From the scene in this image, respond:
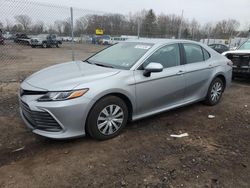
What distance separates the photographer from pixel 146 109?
13.6 feet

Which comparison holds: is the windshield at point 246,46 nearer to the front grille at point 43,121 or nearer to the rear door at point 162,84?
the rear door at point 162,84

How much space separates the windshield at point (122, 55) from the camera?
409cm

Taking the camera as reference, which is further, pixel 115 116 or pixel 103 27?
pixel 103 27

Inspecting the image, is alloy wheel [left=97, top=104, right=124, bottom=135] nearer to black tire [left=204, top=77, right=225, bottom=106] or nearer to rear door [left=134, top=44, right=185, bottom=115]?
rear door [left=134, top=44, right=185, bottom=115]

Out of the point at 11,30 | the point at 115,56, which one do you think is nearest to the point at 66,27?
the point at 11,30

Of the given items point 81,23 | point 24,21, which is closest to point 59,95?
point 24,21

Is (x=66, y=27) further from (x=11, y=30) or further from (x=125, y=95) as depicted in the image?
(x=125, y=95)

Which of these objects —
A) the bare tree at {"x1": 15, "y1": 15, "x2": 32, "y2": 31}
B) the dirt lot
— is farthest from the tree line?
the dirt lot

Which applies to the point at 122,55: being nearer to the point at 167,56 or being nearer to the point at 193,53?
the point at 167,56

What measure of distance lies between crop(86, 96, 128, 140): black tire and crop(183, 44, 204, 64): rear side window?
184 centimetres

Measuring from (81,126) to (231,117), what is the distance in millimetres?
3222

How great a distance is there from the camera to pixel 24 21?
25.1ft

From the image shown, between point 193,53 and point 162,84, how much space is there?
4.22ft

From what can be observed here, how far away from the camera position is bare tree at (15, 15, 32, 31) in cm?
739
